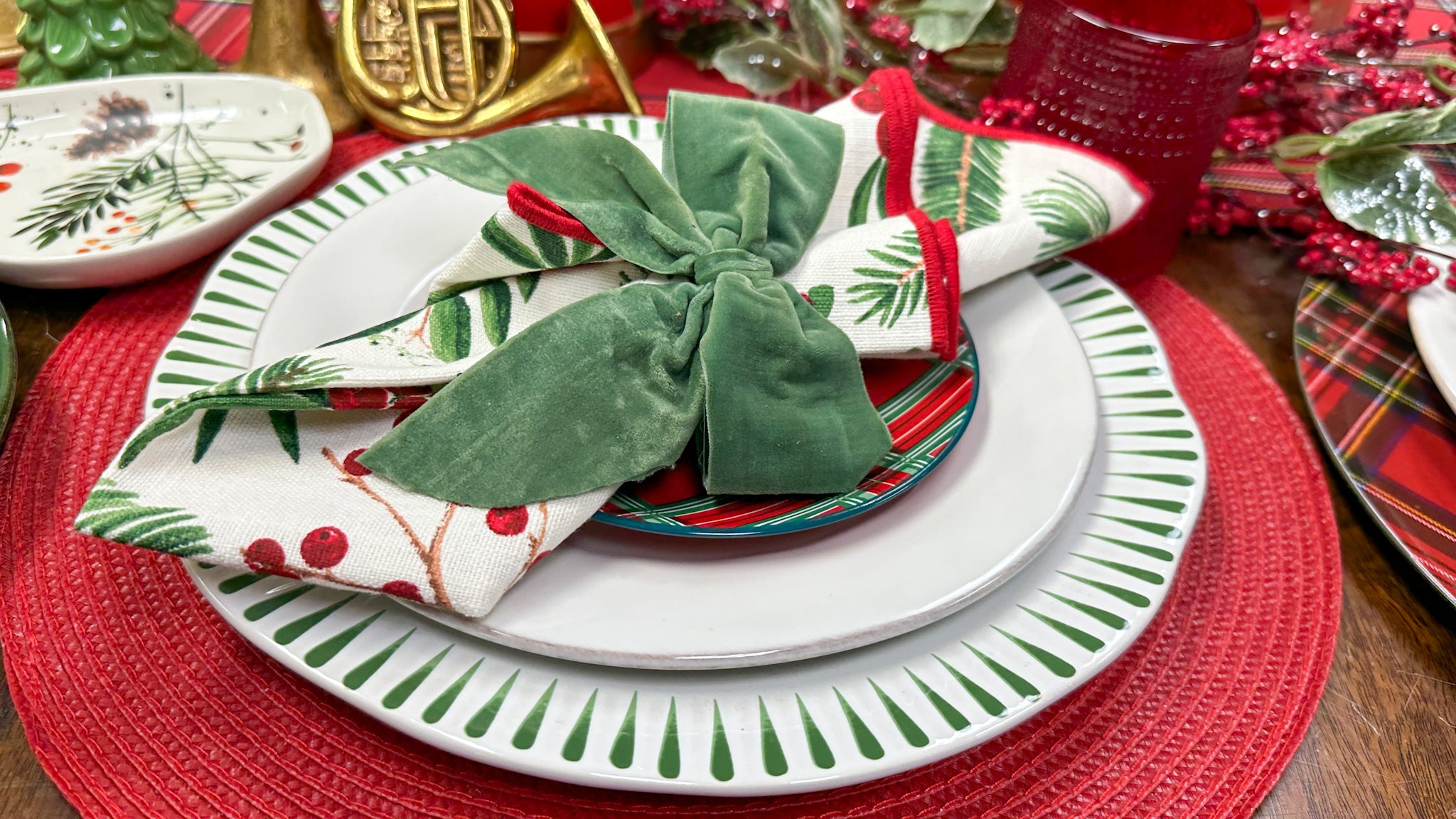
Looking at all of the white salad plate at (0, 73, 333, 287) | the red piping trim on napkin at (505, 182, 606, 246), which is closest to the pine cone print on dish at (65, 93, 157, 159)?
the white salad plate at (0, 73, 333, 287)

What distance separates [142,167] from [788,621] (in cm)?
45

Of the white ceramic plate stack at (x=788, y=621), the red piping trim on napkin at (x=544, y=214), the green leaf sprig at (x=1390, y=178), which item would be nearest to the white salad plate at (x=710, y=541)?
the white ceramic plate stack at (x=788, y=621)

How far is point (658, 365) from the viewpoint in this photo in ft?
0.99

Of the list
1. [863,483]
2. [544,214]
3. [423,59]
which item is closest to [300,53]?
[423,59]

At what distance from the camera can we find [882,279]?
347 millimetres

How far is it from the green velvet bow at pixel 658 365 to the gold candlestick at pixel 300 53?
263 millimetres

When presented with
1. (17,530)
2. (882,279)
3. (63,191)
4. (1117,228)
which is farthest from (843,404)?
(63,191)

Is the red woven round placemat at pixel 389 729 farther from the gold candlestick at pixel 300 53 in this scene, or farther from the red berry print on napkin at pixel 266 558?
the gold candlestick at pixel 300 53

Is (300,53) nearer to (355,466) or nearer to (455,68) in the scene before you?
(455,68)

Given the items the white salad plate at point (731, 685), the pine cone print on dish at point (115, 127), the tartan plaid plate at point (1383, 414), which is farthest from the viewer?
the pine cone print on dish at point (115, 127)

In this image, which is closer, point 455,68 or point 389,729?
point 389,729

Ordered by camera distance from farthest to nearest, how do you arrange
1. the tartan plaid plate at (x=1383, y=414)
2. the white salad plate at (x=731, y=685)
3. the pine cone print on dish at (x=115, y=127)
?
the pine cone print on dish at (x=115, y=127) < the tartan plaid plate at (x=1383, y=414) < the white salad plate at (x=731, y=685)

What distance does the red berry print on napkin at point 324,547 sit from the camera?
26 cm

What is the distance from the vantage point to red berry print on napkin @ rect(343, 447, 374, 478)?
286 millimetres
